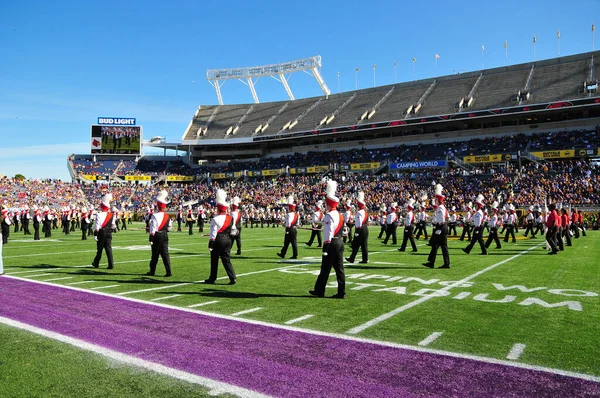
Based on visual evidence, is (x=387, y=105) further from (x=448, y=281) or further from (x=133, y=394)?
(x=133, y=394)

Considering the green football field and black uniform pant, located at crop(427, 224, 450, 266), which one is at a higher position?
black uniform pant, located at crop(427, 224, 450, 266)

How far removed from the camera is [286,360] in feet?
14.4

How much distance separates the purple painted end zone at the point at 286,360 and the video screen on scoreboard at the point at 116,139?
66901 millimetres

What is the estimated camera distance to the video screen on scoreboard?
222 ft

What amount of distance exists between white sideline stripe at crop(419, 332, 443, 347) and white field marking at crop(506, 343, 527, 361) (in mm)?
801

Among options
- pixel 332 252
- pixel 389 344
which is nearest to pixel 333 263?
pixel 332 252

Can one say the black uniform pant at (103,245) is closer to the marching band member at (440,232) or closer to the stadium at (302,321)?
the stadium at (302,321)

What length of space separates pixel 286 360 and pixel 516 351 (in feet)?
8.00

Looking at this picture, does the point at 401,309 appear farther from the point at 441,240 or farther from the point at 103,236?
the point at 103,236

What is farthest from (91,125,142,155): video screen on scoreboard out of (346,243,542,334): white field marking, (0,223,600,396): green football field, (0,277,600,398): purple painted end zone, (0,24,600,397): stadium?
(0,277,600,398): purple painted end zone

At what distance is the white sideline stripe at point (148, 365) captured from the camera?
364cm

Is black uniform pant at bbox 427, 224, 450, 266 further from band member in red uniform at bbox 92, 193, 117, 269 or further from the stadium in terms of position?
band member in red uniform at bbox 92, 193, 117, 269

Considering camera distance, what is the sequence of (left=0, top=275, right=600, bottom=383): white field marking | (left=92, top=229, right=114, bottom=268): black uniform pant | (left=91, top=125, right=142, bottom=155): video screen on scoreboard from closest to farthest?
(left=0, top=275, right=600, bottom=383): white field marking, (left=92, top=229, right=114, bottom=268): black uniform pant, (left=91, top=125, right=142, bottom=155): video screen on scoreboard

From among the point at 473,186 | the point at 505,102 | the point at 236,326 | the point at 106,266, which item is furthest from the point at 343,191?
the point at 236,326
